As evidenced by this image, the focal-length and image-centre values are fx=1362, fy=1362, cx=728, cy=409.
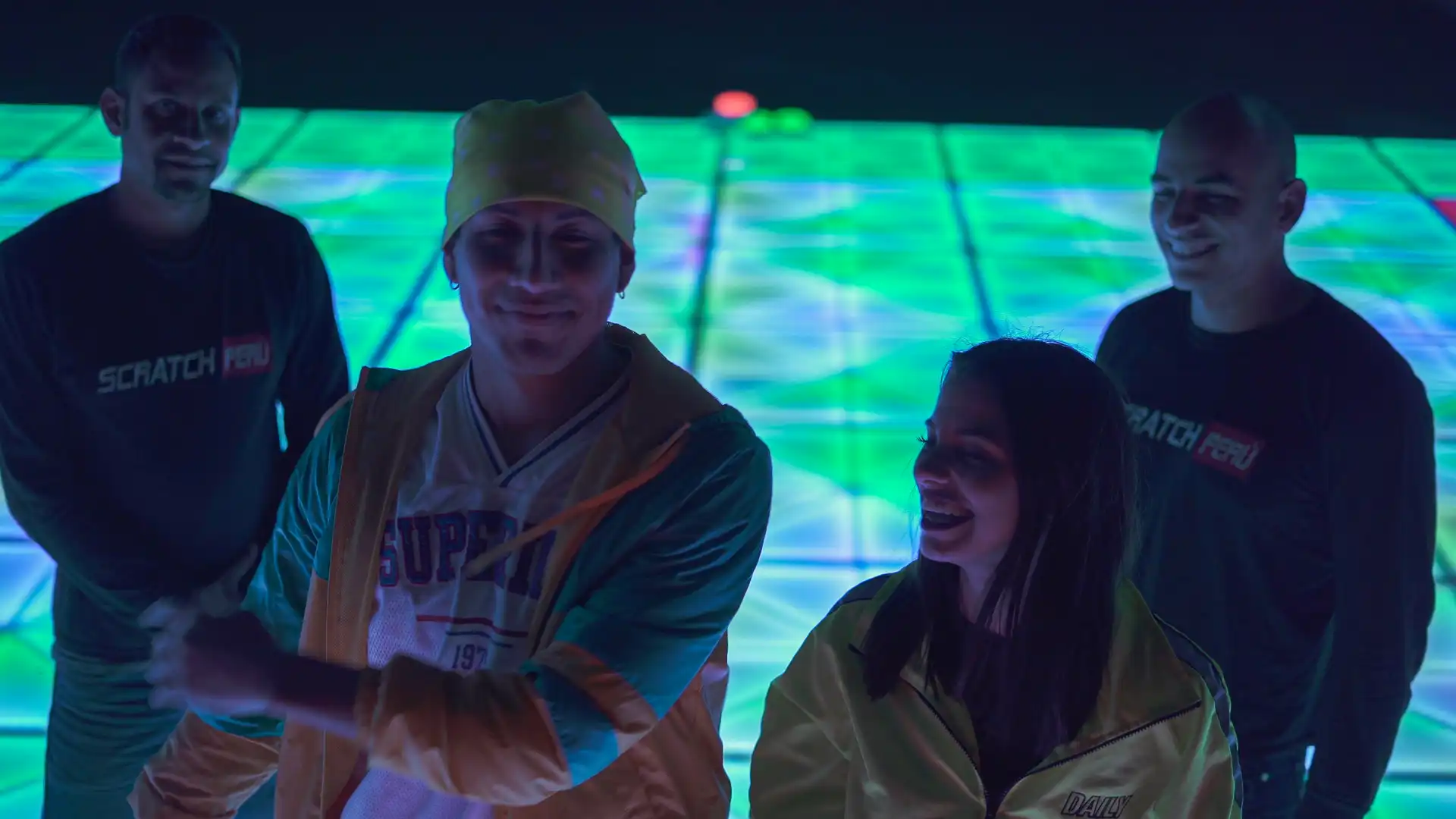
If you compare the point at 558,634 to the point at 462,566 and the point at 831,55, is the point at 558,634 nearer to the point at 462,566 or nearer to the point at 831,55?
the point at 462,566

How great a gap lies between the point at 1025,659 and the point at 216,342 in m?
1.30

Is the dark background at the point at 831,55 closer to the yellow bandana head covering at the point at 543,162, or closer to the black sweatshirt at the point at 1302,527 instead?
the black sweatshirt at the point at 1302,527

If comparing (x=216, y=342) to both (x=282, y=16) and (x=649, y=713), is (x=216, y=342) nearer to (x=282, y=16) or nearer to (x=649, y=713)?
(x=649, y=713)

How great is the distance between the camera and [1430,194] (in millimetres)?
5176

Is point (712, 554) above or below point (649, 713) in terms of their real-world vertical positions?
above

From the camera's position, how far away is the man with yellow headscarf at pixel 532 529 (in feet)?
3.93

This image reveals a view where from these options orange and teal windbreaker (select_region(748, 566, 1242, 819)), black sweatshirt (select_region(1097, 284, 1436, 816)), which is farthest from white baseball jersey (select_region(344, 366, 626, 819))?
black sweatshirt (select_region(1097, 284, 1436, 816))

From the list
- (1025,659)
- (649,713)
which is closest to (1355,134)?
(1025,659)

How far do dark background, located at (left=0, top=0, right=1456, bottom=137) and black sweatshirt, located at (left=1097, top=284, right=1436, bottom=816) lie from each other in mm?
4024

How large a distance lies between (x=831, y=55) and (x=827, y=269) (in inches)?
65.7

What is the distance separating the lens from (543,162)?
1.26 metres

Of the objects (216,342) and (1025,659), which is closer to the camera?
(1025,659)

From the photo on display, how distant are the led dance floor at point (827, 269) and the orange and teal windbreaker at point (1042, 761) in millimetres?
1274

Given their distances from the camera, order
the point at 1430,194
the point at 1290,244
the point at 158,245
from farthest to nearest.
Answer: the point at 1430,194 < the point at 1290,244 < the point at 158,245
